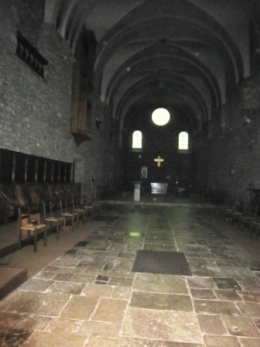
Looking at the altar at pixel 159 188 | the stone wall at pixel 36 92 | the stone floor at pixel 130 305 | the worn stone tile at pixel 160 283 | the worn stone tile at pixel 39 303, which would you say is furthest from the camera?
the altar at pixel 159 188

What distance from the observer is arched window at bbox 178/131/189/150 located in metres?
25.6

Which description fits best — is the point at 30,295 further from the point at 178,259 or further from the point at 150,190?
the point at 150,190

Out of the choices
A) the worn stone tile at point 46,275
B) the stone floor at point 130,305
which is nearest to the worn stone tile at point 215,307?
the stone floor at point 130,305

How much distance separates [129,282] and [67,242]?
2397 mm

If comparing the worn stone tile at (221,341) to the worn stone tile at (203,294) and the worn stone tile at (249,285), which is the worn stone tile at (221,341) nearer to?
the worn stone tile at (203,294)

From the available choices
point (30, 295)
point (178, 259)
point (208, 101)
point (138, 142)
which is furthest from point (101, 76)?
point (30, 295)

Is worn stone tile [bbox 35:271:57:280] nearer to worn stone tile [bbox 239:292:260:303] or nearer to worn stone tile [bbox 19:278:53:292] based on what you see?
worn stone tile [bbox 19:278:53:292]

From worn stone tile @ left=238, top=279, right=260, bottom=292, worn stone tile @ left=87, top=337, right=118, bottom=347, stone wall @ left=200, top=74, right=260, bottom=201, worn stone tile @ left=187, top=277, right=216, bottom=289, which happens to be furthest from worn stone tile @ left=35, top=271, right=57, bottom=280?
stone wall @ left=200, top=74, right=260, bottom=201

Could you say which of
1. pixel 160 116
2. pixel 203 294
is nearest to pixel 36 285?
pixel 203 294

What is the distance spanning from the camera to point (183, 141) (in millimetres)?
25641

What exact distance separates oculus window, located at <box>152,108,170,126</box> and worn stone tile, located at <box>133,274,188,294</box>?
2289 centimetres

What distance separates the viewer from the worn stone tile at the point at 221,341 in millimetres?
2156

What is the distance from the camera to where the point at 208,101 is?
19.4 m

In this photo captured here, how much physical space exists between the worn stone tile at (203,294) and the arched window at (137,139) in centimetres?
2283
